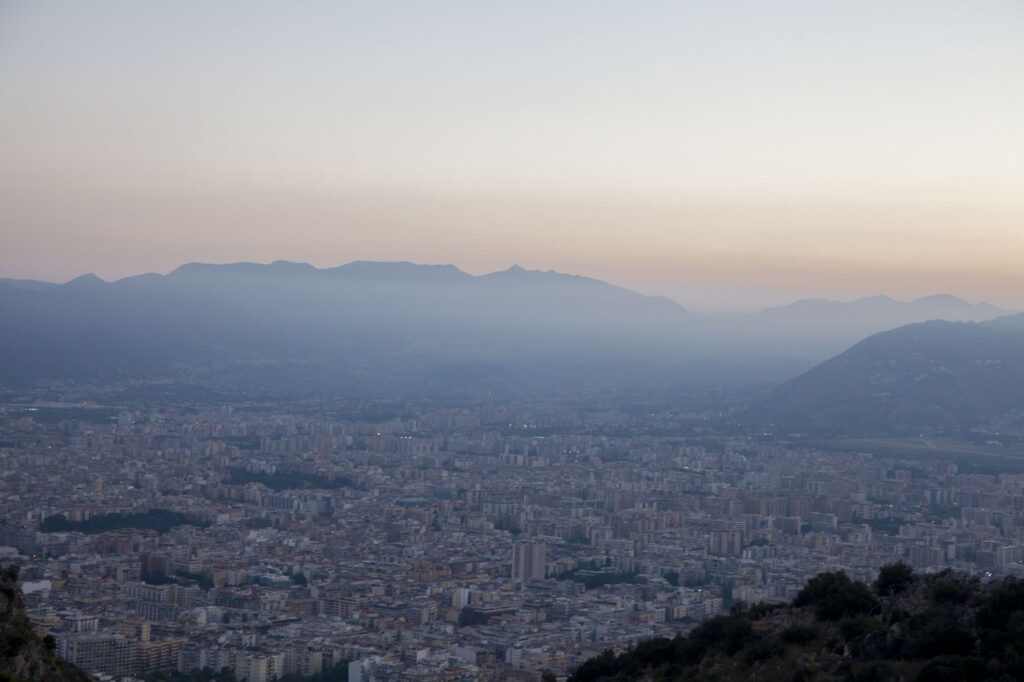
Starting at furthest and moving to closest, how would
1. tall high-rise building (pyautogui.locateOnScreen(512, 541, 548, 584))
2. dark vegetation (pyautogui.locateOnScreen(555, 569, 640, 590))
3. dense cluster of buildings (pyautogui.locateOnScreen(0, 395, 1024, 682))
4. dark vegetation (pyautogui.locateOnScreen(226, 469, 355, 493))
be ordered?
dark vegetation (pyautogui.locateOnScreen(226, 469, 355, 493)), tall high-rise building (pyautogui.locateOnScreen(512, 541, 548, 584)), dark vegetation (pyautogui.locateOnScreen(555, 569, 640, 590)), dense cluster of buildings (pyautogui.locateOnScreen(0, 395, 1024, 682))

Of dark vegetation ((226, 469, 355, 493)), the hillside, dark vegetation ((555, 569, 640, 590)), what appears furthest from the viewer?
dark vegetation ((226, 469, 355, 493))

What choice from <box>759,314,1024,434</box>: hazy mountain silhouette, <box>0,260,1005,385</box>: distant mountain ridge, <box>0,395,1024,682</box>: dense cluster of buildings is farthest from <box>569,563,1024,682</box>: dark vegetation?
<box>0,260,1005,385</box>: distant mountain ridge

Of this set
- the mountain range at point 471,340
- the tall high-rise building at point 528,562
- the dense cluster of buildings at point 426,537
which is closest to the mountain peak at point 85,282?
the mountain range at point 471,340

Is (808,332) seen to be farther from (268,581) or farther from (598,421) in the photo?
(268,581)

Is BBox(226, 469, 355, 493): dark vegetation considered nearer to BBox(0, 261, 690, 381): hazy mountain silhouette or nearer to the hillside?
the hillside

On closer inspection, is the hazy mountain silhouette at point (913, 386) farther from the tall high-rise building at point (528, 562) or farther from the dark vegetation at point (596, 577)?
the tall high-rise building at point (528, 562)

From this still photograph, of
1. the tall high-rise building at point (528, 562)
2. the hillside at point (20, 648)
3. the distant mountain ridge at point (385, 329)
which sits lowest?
the tall high-rise building at point (528, 562)
